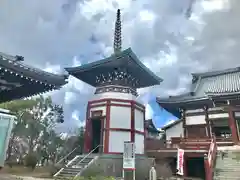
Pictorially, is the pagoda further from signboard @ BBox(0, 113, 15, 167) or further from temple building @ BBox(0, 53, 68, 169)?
signboard @ BBox(0, 113, 15, 167)

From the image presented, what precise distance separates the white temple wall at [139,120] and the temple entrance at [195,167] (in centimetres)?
490

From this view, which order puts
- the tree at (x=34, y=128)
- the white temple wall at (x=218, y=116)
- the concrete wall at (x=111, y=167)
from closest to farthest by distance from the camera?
the concrete wall at (x=111, y=167), the white temple wall at (x=218, y=116), the tree at (x=34, y=128)

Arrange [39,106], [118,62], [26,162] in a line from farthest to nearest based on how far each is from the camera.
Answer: [39,106] → [26,162] → [118,62]

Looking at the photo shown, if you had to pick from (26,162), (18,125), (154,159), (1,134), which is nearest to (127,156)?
(154,159)

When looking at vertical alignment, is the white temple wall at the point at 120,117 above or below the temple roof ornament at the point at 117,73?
below

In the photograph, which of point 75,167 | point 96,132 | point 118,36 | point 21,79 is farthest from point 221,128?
point 21,79

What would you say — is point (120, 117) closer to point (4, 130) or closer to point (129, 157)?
point (129, 157)

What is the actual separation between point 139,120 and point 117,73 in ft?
14.0

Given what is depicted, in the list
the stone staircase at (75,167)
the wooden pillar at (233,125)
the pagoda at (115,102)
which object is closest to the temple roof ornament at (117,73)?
the pagoda at (115,102)

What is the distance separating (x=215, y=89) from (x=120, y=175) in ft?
50.2

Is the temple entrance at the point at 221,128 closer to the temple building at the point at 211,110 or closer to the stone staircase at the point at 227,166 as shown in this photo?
the temple building at the point at 211,110

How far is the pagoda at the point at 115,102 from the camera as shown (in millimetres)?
20281

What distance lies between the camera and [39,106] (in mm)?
36125

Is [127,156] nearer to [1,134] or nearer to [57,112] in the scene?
[1,134]
